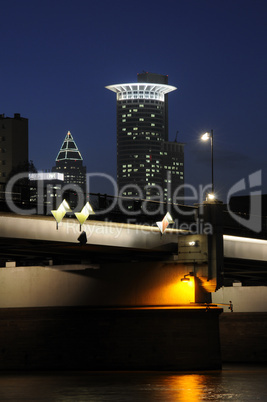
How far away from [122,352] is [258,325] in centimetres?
1964

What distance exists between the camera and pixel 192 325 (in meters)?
39.7

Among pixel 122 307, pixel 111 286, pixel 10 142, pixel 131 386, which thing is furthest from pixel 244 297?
pixel 10 142

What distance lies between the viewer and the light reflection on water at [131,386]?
2514cm

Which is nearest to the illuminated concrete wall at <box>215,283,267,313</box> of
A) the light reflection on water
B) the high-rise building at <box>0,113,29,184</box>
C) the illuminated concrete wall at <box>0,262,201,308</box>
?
the illuminated concrete wall at <box>0,262,201,308</box>

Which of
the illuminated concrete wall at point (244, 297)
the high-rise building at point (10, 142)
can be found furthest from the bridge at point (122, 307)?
the high-rise building at point (10, 142)

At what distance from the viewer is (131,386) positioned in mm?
29672

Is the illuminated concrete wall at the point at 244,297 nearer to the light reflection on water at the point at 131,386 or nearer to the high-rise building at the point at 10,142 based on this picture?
the light reflection on water at the point at 131,386

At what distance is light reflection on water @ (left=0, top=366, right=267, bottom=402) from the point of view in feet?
82.5

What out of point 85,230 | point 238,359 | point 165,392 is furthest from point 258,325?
point 165,392

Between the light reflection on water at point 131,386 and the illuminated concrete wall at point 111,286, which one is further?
the illuminated concrete wall at point 111,286

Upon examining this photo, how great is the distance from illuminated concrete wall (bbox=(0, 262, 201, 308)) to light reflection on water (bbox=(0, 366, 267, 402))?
380 centimetres

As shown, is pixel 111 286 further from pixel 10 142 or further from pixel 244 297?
pixel 10 142

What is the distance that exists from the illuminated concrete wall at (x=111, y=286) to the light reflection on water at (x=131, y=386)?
3.80 meters

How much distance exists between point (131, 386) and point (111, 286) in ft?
34.5
